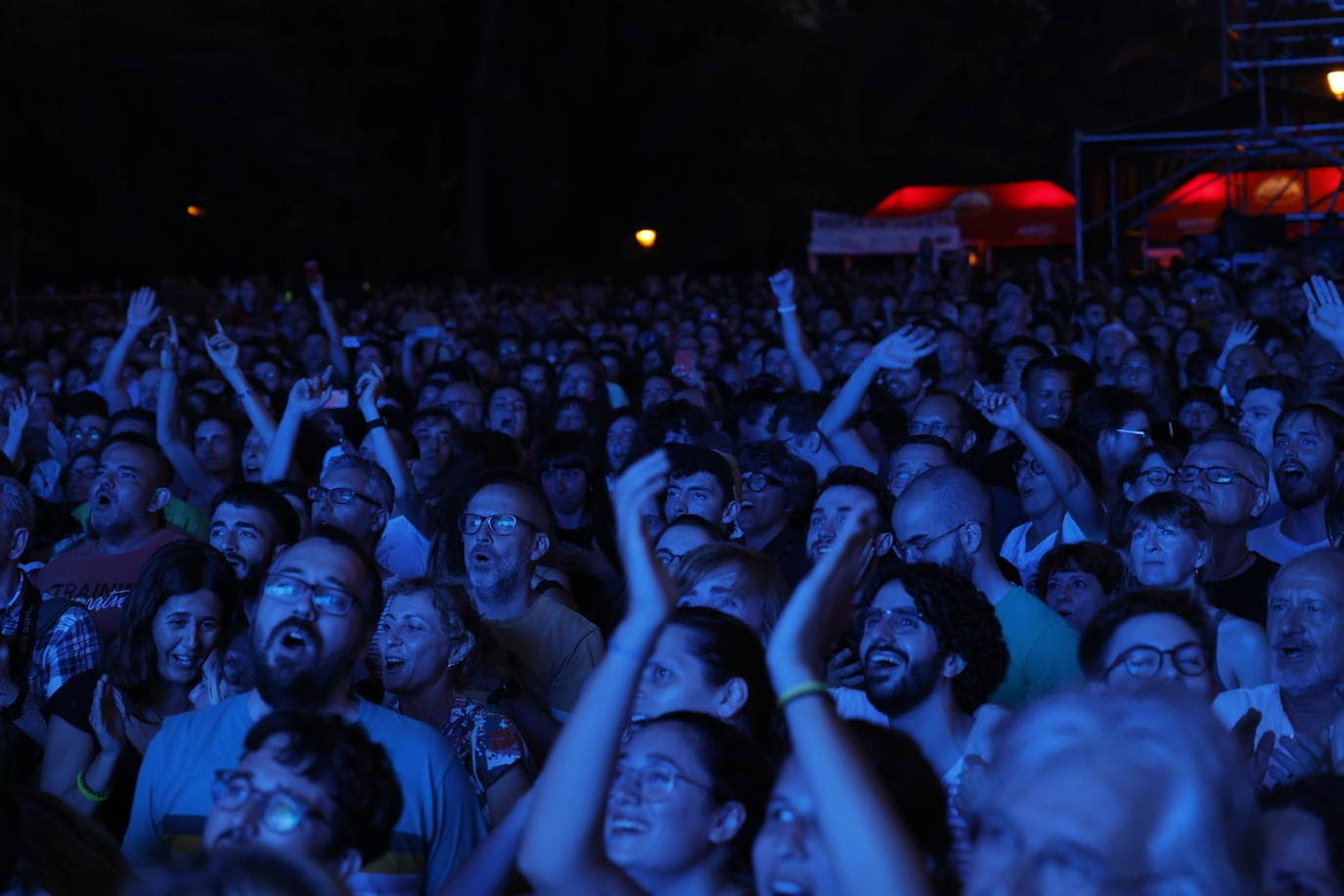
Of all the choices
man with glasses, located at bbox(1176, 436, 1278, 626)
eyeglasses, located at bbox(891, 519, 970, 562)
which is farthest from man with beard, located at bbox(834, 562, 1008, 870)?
man with glasses, located at bbox(1176, 436, 1278, 626)

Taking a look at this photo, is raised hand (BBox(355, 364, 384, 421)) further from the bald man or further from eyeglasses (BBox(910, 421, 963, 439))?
the bald man

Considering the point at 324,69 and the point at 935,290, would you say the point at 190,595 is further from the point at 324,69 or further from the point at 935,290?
the point at 324,69

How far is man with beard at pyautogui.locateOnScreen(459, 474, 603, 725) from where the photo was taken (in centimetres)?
520

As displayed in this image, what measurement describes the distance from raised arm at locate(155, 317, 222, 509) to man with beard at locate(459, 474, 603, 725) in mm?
2525

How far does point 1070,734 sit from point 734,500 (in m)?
3.84

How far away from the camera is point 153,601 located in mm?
4590

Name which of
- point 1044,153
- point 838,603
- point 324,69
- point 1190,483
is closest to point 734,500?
point 1190,483

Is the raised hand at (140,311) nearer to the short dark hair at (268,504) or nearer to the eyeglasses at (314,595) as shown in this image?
the short dark hair at (268,504)

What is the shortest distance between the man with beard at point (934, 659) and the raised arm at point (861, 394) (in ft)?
9.76

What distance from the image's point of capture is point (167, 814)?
12.0ft

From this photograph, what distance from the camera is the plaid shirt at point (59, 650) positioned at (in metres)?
4.85

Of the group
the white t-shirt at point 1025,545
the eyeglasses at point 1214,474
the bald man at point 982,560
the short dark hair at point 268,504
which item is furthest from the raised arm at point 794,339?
the short dark hair at point 268,504

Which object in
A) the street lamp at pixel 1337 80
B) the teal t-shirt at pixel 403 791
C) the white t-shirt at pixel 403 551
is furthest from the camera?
the street lamp at pixel 1337 80

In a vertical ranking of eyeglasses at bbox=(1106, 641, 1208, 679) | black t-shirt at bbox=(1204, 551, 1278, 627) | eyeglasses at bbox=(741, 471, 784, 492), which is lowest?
eyeglasses at bbox=(1106, 641, 1208, 679)
